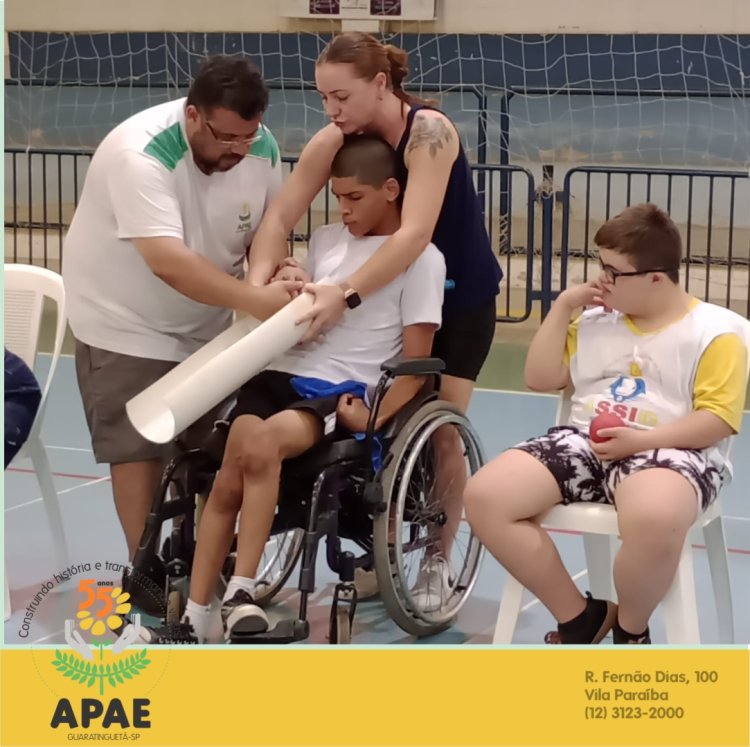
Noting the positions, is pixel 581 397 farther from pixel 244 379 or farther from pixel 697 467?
pixel 244 379

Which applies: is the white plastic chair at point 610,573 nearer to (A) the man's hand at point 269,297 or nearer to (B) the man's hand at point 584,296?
(B) the man's hand at point 584,296

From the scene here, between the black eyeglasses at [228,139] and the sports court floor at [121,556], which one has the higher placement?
the black eyeglasses at [228,139]

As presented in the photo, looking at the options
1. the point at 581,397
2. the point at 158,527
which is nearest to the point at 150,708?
the point at 158,527

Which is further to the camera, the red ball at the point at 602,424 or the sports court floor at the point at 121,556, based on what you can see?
the sports court floor at the point at 121,556

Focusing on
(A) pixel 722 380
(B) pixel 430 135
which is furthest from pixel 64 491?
(A) pixel 722 380

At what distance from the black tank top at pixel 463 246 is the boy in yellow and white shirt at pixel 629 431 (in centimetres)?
38

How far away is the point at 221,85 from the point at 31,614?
1142mm

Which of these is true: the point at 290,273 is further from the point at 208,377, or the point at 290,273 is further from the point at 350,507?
the point at 350,507

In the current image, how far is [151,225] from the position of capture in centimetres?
255

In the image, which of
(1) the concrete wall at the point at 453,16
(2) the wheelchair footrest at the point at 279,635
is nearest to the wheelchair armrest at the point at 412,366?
(2) the wheelchair footrest at the point at 279,635

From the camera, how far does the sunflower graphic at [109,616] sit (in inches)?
84.0

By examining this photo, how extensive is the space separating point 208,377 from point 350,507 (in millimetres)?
400

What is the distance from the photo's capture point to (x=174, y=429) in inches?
93.4

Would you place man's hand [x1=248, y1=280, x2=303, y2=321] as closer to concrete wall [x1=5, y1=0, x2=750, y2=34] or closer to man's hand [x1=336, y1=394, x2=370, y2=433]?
man's hand [x1=336, y1=394, x2=370, y2=433]
